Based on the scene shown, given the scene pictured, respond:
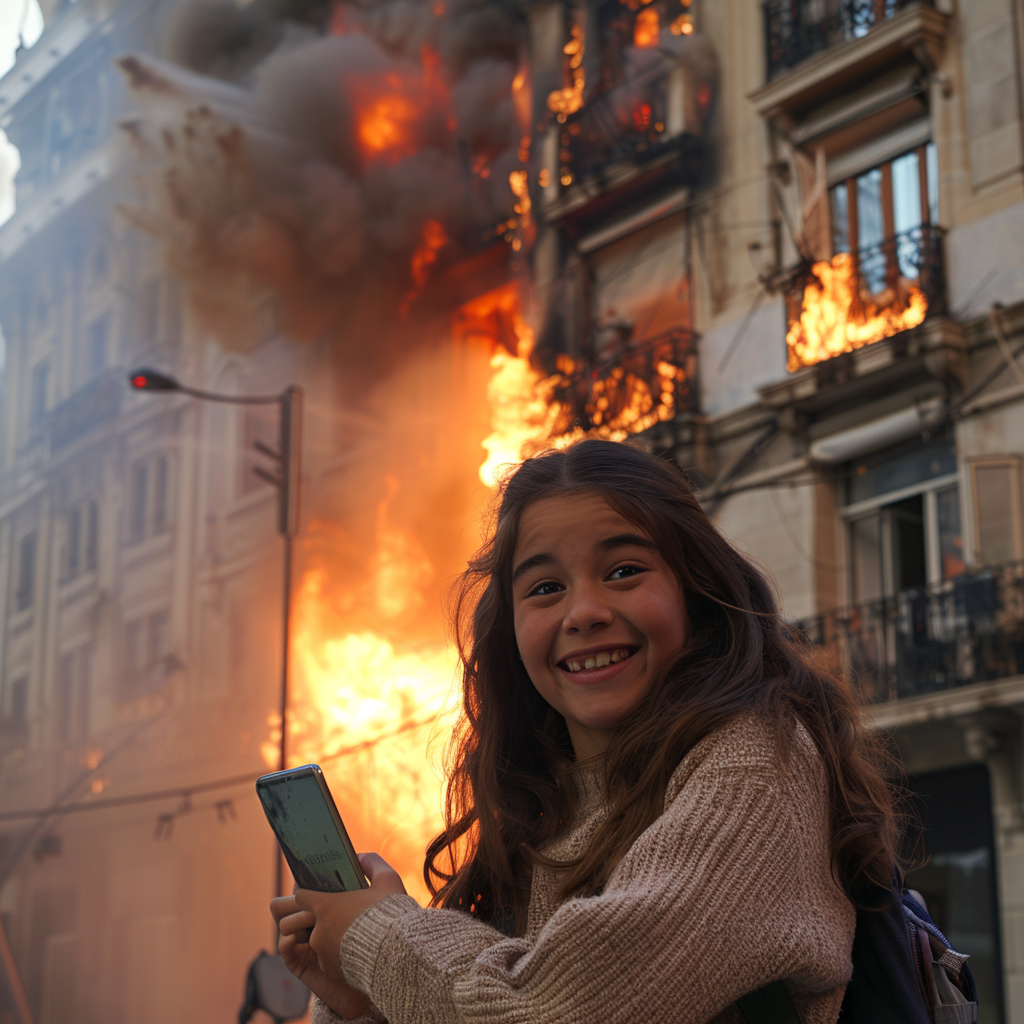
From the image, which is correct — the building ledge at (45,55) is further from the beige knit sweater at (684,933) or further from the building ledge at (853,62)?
the beige knit sweater at (684,933)

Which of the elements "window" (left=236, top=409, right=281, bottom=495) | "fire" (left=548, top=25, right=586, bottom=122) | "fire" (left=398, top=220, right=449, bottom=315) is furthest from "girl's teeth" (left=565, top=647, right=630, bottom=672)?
"window" (left=236, top=409, right=281, bottom=495)

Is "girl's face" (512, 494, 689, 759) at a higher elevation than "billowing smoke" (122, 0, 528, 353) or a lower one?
lower

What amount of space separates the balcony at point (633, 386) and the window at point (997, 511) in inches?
113

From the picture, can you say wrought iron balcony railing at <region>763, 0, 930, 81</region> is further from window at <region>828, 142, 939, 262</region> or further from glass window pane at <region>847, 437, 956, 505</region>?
glass window pane at <region>847, 437, 956, 505</region>

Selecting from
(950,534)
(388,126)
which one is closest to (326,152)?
(388,126)

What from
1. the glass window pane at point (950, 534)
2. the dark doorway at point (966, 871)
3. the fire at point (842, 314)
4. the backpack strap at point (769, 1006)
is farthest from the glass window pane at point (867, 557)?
the backpack strap at point (769, 1006)

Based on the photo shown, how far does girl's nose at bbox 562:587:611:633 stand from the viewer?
1.99m

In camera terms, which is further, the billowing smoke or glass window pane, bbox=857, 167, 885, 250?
the billowing smoke

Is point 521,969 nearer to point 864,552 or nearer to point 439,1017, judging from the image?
point 439,1017

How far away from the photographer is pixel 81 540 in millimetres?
17594

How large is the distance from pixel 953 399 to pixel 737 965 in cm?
852

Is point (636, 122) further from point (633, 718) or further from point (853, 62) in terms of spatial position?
point (633, 718)

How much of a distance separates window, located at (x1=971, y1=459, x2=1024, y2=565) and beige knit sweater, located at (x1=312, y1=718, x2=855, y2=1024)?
25.6 ft

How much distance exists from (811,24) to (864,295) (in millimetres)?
2274
